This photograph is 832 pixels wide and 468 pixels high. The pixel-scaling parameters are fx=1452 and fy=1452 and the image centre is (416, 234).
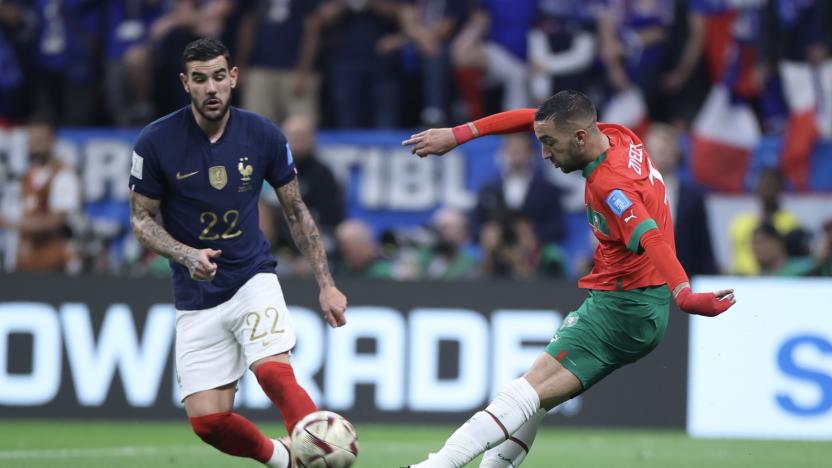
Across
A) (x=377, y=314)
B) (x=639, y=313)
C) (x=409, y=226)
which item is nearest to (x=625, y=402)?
(x=377, y=314)

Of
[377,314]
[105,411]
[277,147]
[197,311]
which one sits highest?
[277,147]

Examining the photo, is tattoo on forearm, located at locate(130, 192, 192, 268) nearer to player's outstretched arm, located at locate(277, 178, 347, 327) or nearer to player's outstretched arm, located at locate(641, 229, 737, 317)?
player's outstretched arm, located at locate(277, 178, 347, 327)

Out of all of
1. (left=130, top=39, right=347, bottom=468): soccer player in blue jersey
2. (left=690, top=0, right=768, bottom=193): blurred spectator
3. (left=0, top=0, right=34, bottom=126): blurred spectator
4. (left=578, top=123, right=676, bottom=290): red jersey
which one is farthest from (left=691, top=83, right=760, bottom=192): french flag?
(left=130, top=39, right=347, bottom=468): soccer player in blue jersey

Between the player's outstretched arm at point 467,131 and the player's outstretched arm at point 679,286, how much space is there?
1.13 meters

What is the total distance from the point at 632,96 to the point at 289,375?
8666 millimetres

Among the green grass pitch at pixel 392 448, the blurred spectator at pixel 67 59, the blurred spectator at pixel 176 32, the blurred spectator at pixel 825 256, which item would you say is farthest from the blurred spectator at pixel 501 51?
the green grass pitch at pixel 392 448

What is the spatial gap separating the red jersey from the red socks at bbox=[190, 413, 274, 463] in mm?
2010

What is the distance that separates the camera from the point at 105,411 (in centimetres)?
1262

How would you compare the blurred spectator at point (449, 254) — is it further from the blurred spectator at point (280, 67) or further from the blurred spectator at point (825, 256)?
the blurred spectator at point (825, 256)

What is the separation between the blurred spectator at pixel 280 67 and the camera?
51.9ft

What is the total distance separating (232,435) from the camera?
26.3ft

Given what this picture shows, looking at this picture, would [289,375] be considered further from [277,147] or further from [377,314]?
[377,314]

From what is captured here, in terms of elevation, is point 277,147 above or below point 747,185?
above

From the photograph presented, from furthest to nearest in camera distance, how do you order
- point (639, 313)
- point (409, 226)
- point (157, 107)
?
point (157, 107), point (409, 226), point (639, 313)
